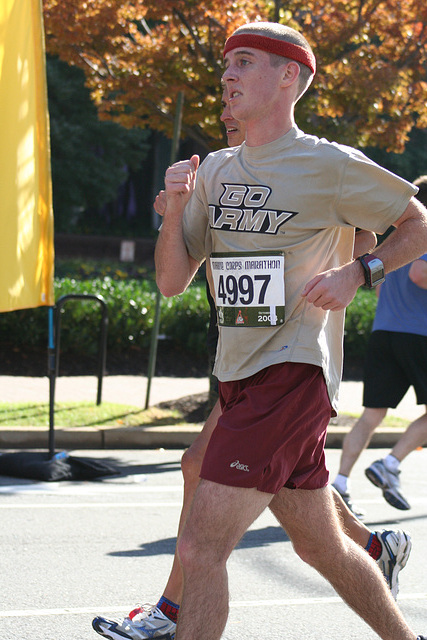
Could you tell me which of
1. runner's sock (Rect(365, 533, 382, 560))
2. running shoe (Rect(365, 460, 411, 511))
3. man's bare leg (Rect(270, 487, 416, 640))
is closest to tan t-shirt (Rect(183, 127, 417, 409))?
man's bare leg (Rect(270, 487, 416, 640))

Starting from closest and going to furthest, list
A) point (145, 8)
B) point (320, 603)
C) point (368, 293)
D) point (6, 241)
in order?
point (320, 603)
point (6, 241)
point (145, 8)
point (368, 293)

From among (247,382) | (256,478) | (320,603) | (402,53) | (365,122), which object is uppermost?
(402,53)

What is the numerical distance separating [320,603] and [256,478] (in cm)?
169

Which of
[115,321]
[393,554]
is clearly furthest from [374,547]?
[115,321]

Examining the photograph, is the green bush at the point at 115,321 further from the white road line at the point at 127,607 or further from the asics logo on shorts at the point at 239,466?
the asics logo on shorts at the point at 239,466

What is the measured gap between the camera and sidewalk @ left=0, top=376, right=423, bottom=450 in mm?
8102

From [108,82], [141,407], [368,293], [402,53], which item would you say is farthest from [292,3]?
[368,293]

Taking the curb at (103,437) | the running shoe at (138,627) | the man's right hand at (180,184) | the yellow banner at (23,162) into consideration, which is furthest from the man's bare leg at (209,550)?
the curb at (103,437)

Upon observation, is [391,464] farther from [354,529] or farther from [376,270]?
[376,270]

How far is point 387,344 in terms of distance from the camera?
6.21 metres

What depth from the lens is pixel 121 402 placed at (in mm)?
9703

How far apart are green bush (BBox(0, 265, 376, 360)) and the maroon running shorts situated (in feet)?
28.8

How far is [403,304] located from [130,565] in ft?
8.20

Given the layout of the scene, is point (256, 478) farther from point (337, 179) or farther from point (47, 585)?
point (47, 585)
